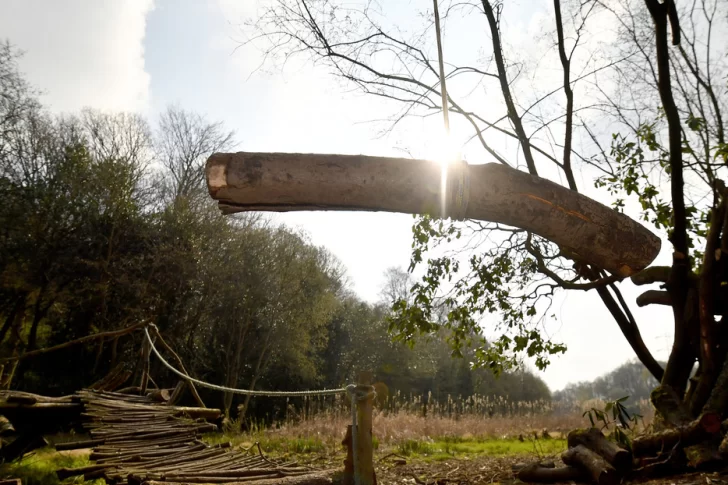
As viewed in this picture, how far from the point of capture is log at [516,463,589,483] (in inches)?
168

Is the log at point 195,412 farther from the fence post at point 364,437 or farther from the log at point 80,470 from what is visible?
the fence post at point 364,437

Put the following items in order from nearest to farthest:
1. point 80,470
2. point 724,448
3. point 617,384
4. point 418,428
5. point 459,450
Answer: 1. point 724,448
2. point 80,470
3. point 459,450
4. point 418,428
5. point 617,384

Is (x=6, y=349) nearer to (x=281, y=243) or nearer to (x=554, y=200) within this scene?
(x=281, y=243)

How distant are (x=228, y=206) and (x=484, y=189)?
0.95 m

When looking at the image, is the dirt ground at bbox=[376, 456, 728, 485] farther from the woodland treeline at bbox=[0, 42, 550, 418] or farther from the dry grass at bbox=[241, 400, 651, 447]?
the woodland treeline at bbox=[0, 42, 550, 418]

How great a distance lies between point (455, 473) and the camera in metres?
5.46

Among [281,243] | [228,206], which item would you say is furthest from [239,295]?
[228,206]

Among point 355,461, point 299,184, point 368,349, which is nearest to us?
point 299,184

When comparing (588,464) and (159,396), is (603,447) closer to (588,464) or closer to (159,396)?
(588,464)

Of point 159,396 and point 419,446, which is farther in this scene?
point 419,446

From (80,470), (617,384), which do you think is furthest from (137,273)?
(617,384)

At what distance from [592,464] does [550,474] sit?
60cm

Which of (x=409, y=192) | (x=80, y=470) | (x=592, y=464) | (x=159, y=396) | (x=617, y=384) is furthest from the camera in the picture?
(x=617, y=384)

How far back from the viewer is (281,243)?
20812mm
